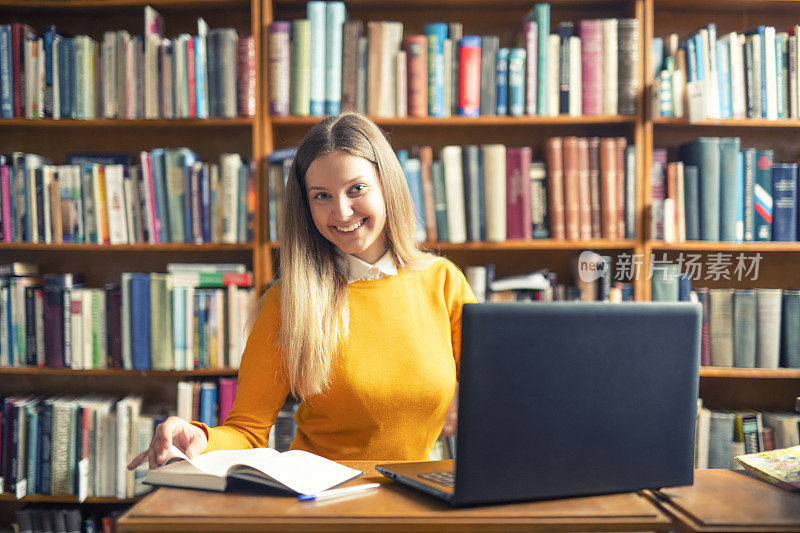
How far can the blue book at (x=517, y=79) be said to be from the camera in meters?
2.02

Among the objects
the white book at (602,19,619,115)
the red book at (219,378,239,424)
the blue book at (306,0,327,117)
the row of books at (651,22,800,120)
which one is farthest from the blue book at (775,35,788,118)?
the red book at (219,378,239,424)

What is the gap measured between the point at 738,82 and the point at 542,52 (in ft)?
2.25

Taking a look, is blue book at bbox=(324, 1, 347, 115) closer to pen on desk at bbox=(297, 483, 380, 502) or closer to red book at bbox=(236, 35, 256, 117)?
red book at bbox=(236, 35, 256, 117)

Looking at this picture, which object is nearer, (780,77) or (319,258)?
(319,258)

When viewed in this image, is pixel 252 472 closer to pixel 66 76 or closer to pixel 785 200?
pixel 66 76

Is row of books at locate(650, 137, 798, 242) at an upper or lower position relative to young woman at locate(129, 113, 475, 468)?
upper

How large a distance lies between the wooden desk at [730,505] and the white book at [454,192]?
1205 millimetres

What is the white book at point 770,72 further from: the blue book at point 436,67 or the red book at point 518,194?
the blue book at point 436,67

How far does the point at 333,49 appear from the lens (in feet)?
6.62

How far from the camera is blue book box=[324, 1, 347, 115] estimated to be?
202 centimetres

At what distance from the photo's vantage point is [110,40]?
2.03 metres

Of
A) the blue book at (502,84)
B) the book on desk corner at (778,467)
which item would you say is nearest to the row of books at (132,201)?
the blue book at (502,84)

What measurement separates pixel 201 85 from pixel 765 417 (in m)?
2.30

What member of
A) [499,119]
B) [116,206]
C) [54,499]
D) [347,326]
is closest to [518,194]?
[499,119]
